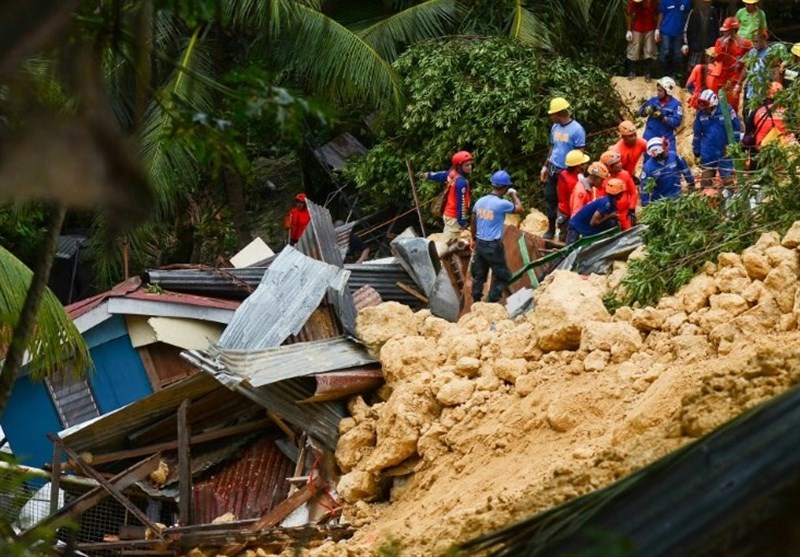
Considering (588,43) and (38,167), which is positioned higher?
(38,167)

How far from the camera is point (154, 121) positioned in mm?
19750

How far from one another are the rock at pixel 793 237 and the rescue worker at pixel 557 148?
5215 mm

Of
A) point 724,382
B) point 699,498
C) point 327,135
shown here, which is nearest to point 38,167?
point 699,498

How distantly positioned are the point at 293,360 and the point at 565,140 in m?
4.61

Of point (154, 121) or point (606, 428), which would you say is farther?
point (154, 121)

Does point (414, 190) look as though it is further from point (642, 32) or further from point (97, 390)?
point (97, 390)

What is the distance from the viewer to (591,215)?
53.6 ft

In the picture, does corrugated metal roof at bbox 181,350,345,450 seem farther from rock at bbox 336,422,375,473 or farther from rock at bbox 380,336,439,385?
rock at bbox 380,336,439,385

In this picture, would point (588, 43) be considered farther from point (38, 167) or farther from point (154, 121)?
point (38, 167)

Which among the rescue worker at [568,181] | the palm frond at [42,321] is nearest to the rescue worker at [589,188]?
the rescue worker at [568,181]

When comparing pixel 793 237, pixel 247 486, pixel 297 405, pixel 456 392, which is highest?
pixel 793 237

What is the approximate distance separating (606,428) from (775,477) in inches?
286

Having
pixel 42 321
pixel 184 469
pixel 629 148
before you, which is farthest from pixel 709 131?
pixel 42 321

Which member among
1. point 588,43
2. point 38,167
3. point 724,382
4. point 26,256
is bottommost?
point 26,256
